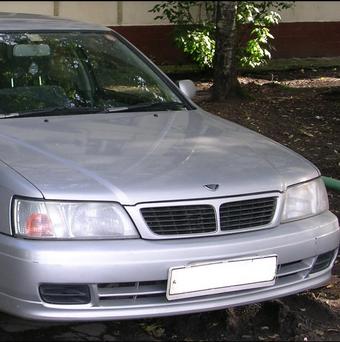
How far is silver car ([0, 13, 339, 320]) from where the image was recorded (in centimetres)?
290

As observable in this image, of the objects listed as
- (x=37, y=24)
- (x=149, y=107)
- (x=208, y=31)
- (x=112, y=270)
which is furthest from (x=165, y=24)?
(x=112, y=270)

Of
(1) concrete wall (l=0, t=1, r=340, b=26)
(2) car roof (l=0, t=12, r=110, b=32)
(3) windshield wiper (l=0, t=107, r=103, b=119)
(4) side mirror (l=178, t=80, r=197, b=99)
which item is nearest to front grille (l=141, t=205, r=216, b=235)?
(3) windshield wiper (l=0, t=107, r=103, b=119)

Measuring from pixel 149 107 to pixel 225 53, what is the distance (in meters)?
4.40

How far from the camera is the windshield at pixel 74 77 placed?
13.3ft

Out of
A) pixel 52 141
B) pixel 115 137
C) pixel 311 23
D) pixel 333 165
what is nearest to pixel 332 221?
pixel 115 137

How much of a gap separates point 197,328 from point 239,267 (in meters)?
0.54

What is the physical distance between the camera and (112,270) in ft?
9.43

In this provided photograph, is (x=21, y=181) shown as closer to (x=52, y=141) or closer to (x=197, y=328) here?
(x=52, y=141)

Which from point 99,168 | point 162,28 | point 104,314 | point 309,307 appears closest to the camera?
point 104,314

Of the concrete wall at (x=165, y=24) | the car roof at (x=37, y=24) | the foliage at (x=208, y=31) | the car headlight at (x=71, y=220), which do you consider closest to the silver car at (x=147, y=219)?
the car headlight at (x=71, y=220)

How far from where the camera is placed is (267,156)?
3.62 meters

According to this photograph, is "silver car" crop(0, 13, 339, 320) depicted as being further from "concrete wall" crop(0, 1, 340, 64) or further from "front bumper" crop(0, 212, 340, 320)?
"concrete wall" crop(0, 1, 340, 64)

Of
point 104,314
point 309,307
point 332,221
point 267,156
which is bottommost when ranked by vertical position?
point 309,307

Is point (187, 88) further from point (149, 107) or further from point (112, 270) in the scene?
point (112, 270)
